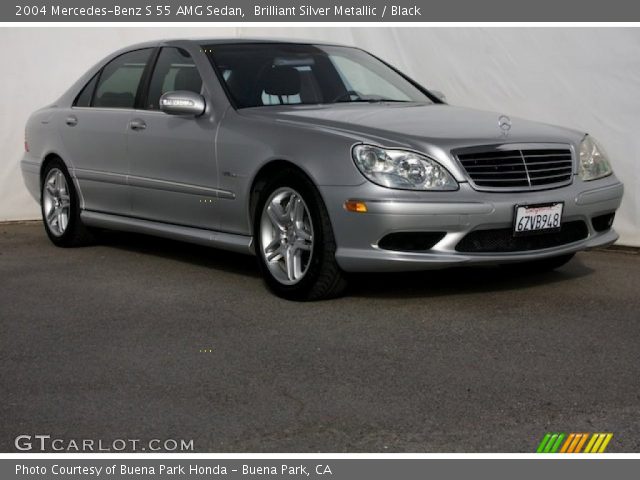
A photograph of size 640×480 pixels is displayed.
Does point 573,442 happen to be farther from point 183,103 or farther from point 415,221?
point 183,103

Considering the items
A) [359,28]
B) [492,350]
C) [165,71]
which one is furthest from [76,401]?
[359,28]

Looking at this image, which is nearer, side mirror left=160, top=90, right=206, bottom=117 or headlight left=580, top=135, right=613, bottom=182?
headlight left=580, top=135, right=613, bottom=182

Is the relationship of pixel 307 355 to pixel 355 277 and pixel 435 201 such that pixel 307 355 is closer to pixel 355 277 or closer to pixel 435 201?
pixel 435 201

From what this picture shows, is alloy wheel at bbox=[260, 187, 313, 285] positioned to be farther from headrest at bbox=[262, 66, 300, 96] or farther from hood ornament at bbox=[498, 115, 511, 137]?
hood ornament at bbox=[498, 115, 511, 137]

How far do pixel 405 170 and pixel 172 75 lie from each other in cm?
235

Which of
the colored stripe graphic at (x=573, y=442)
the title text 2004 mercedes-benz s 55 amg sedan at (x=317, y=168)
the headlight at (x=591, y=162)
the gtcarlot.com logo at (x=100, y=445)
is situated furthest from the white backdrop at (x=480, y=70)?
the gtcarlot.com logo at (x=100, y=445)

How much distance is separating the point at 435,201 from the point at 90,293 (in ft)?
7.47

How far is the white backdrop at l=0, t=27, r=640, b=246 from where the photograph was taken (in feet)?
29.2

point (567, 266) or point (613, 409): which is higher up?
point (613, 409)

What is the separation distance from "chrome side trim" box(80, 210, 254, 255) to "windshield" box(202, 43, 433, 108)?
0.84 metres

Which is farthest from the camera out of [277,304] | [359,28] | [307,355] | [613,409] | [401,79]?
[359,28]

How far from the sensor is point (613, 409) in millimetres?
A: 4750

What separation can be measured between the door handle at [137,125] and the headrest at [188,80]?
337mm

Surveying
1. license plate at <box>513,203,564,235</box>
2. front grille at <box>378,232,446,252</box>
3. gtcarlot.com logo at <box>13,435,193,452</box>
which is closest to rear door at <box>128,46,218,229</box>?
front grille at <box>378,232,446,252</box>
